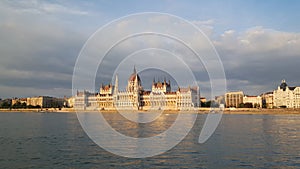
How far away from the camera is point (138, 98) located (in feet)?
337

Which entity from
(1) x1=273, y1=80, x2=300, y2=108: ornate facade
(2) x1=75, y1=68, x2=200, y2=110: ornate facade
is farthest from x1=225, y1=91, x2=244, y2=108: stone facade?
(2) x1=75, y1=68, x2=200, y2=110: ornate facade

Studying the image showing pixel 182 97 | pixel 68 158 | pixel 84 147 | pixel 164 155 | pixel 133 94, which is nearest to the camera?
pixel 68 158

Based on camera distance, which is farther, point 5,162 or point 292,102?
point 292,102

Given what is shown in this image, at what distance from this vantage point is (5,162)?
10.8 meters

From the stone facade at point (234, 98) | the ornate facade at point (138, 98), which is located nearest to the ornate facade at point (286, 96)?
the stone facade at point (234, 98)

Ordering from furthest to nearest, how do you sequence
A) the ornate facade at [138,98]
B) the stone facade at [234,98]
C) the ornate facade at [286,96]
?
1. the stone facade at [234,98]
2. the ornate facade at [138,98]
3. the ornate facade at [286,96]

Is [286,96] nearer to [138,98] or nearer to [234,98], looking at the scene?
[234,98]

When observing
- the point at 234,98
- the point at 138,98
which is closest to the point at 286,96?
the point at 234,98

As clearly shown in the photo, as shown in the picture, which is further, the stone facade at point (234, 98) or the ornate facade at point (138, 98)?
the stone facade at point (234, 98)

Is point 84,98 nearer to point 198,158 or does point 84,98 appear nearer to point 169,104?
point 169,104

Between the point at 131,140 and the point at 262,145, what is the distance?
664 cm

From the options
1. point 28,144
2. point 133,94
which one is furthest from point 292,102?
point 28,144

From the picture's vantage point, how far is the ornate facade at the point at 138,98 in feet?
313

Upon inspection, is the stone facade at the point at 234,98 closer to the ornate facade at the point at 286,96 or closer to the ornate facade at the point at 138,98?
the ornate facade at the point at 286,96
